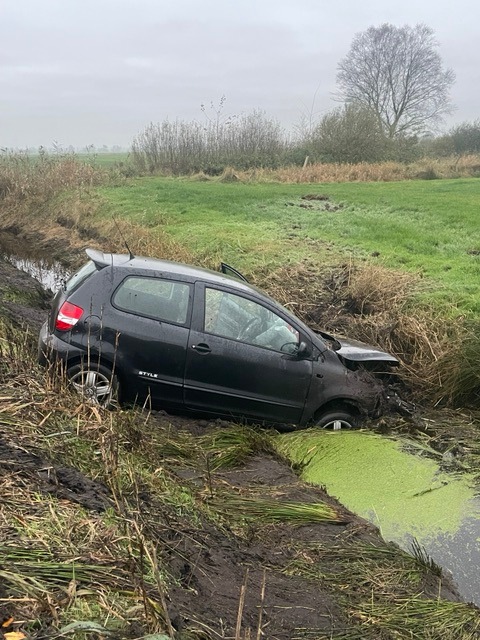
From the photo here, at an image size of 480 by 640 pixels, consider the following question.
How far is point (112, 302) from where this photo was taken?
6.09m

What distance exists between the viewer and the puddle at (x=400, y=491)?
486cm

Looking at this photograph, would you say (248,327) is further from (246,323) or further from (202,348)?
(202,348)

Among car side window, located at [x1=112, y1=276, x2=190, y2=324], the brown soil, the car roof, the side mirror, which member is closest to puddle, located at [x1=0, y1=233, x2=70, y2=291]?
the car roof

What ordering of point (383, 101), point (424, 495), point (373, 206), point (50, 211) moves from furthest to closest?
1. point (383, 101)
2. point (50, 211)
3. point (373, 206)
4. point (424, 495)

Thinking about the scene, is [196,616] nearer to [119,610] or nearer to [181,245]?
[119,610]

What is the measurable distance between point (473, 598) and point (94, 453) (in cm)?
300

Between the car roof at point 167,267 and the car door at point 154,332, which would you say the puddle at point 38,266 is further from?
the car door at point 154,332

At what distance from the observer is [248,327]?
6297 mm

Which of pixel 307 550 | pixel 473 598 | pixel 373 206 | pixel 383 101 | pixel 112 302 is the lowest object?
pixel 473 598

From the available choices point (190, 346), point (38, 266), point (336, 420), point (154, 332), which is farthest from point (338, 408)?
point (38, 266)

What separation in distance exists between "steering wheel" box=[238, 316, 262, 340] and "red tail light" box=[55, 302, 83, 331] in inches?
67.3

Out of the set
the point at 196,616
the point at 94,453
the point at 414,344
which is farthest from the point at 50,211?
the point at 196,616

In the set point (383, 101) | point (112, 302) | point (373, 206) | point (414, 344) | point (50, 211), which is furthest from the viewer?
point (383, 101)

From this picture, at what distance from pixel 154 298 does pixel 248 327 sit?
1.07 m
